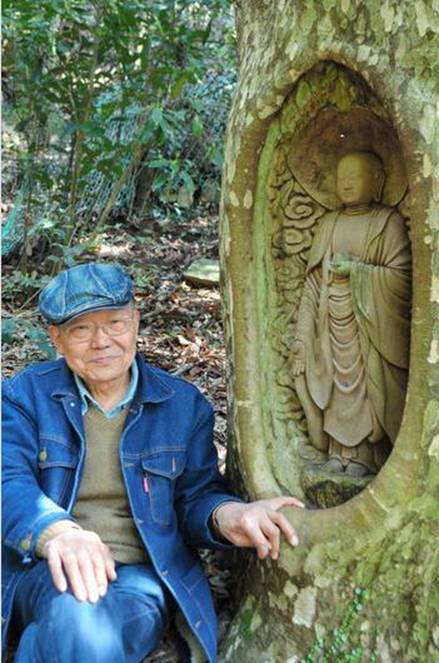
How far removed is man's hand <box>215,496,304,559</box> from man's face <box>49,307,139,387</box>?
61cm

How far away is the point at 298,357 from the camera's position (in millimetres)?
2885

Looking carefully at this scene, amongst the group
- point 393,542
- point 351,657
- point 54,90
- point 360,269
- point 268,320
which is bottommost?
point 351,657

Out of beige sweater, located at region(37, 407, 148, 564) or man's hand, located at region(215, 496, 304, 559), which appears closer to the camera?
man's hand, located at region(215, 496, 304, 559)

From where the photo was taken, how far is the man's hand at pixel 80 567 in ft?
7.53

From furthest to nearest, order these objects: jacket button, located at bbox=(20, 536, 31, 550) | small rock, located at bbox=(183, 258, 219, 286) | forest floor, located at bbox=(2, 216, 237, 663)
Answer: small rock, located at bbox=(183, 258, 219, 286)
forest floor, located at bbox=(2, 216, 237, 663)
jacket button, located at bbox=(20, 536, 31, 550)

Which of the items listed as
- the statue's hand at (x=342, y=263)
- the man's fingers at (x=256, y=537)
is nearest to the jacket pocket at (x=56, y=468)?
the man's fingers at (x=256, y=537)

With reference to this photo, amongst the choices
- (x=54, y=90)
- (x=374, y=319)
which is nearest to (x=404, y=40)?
(x=374, y=319)

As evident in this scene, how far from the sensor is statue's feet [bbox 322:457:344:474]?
9.20ft

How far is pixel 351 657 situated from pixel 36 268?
17.6ft

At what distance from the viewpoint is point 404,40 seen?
236cm

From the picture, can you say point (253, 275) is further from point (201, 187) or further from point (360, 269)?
point (201, 187)

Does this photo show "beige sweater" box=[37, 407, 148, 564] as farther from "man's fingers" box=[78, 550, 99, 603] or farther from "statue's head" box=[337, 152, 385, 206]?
"statue's head" box=[337, 152, 385, 206]

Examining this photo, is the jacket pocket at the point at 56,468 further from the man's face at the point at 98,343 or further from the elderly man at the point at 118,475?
the man's face at the point at 98,343

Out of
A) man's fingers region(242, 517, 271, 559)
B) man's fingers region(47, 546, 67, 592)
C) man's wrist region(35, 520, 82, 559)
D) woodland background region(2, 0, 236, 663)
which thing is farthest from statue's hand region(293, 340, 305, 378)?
woodland background region(2, 0, 236, 663)
